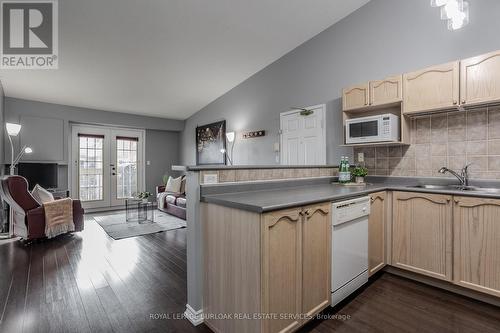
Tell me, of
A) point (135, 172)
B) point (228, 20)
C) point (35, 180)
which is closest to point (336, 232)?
point (228, 20)

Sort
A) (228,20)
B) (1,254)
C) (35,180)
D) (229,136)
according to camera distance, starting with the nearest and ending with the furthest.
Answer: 1. (1,254)
2. (228,20)
3. (35,180)
4. (229,136)

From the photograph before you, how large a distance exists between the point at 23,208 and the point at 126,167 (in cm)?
322

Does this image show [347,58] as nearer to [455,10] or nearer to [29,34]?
[455,10]

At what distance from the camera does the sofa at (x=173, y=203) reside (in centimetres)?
496

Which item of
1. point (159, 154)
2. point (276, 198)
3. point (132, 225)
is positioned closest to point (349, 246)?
point (276, 198)

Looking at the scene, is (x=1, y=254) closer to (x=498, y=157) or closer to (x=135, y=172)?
(x=135, y=172)

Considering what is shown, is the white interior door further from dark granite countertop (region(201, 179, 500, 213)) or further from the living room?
dark granite countertop (region(201, 179, 500, 213))

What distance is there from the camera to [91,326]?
169cm

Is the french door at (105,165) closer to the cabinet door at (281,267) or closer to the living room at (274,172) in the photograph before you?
the living room at (274,172)

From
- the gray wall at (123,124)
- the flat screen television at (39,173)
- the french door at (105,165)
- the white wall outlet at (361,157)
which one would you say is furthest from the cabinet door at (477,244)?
the gray wall at (123,124)

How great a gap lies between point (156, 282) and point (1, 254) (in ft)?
7.49

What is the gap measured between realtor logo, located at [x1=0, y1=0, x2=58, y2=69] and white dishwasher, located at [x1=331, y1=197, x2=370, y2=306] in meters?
3.70

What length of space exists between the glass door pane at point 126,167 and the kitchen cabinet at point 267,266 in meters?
5.47

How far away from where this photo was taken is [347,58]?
3506 mm
